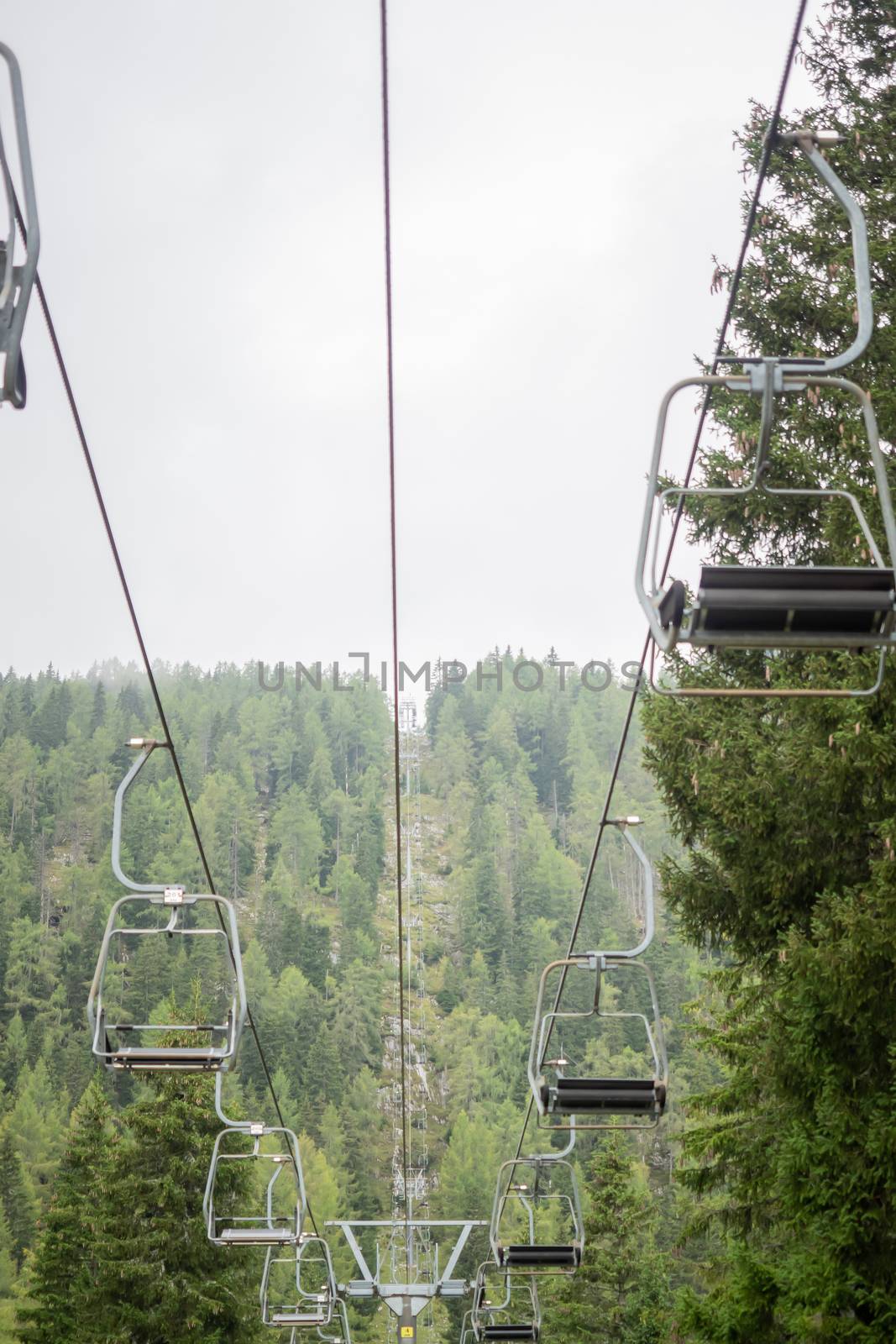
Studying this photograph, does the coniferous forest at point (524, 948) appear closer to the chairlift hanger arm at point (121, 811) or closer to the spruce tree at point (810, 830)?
the spruce tree at point (810, 830)

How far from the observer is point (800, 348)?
13.4 m

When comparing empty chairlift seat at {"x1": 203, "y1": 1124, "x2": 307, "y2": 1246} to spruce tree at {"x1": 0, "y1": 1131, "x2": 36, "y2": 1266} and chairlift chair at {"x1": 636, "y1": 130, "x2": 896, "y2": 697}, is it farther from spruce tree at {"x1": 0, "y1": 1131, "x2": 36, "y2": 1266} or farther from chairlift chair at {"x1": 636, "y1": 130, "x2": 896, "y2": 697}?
spruce tree at {"x1": 0, "y1": 1131, "x2": 36, "y2": 1266}

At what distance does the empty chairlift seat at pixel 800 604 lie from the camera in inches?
153

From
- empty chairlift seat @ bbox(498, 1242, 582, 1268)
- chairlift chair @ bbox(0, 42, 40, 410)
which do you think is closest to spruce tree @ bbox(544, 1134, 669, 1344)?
empty chairlift seat @ bbox(498, 1242, 582, 1268)

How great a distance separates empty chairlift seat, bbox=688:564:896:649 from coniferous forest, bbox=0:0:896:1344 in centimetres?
594

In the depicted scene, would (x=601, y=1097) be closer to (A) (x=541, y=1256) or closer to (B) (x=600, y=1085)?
(B) (x=600, y=1085)

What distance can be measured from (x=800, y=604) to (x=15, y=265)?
6.78 feet

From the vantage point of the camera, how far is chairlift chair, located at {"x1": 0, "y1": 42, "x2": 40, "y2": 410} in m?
3.39

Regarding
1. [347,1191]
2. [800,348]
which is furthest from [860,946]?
[347,1191]

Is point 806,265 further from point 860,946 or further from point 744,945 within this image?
point 860,946

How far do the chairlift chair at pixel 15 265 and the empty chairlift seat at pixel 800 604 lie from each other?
174 cm

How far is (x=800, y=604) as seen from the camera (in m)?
3.90

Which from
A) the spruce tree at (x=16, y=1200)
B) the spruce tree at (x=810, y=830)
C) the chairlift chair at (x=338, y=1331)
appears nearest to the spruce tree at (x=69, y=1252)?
the chairlift chair at (x=338, y=1331)

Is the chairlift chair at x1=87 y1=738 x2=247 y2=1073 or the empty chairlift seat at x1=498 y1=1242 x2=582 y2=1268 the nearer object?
the chairlift chair at x1=87 y1=738 x2=247 y2=1073
